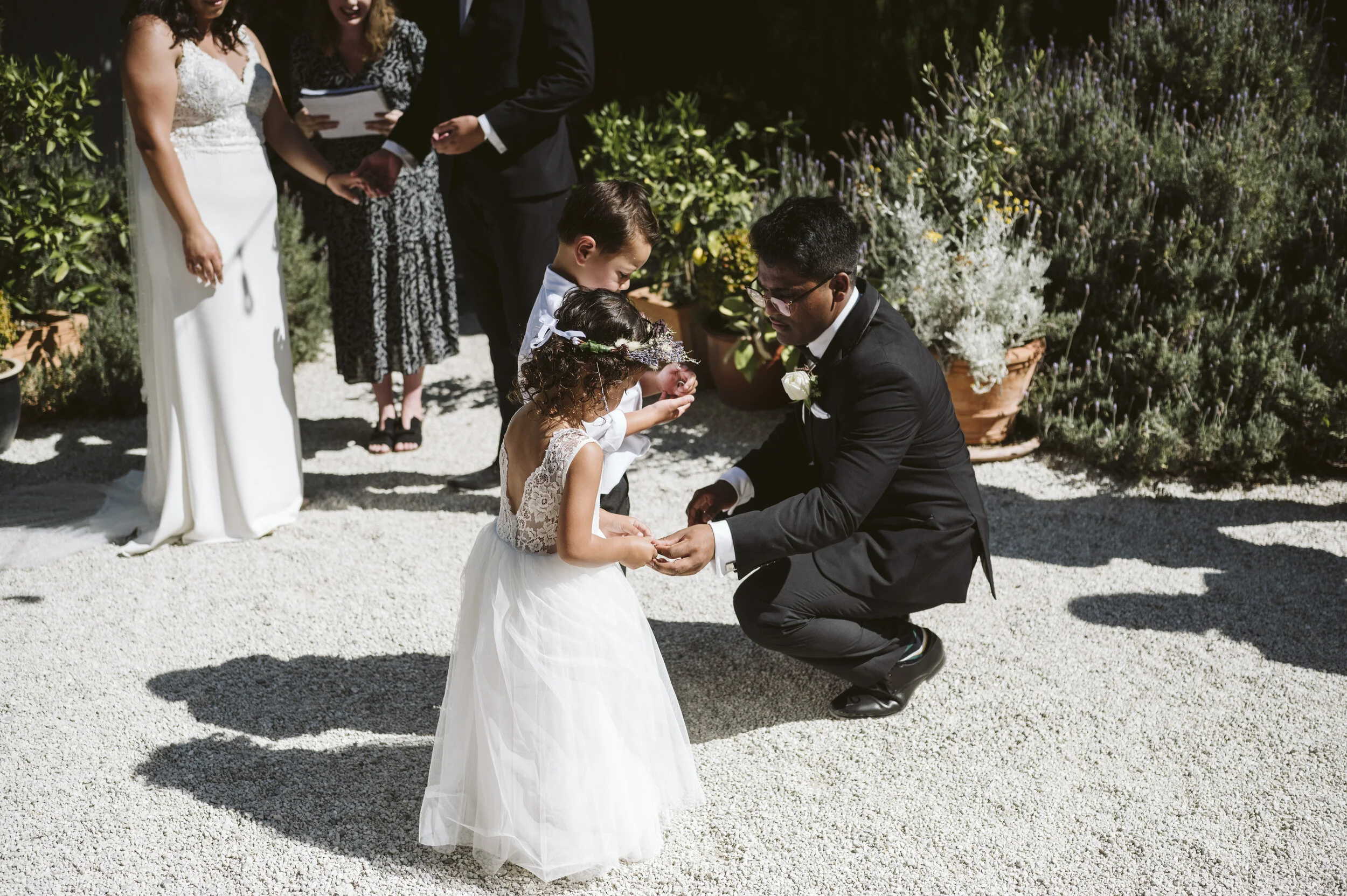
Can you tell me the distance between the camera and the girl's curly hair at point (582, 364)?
255 cm

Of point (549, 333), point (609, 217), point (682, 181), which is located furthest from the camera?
point (682, 181)

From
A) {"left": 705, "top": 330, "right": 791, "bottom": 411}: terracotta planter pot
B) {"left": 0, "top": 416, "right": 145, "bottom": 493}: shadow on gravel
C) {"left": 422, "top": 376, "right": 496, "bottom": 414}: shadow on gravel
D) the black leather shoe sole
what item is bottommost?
the black leather shoe sole

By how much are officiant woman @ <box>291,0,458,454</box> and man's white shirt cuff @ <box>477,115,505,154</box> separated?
3.56 ft

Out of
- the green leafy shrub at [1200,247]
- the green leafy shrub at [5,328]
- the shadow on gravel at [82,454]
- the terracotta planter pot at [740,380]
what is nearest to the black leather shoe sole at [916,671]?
the green leafy shrub at [1200,247]

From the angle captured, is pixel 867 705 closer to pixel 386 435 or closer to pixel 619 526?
pixel 619 526

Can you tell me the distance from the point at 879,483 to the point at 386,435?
3246mm

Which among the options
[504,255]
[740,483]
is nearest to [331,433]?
[504,255]

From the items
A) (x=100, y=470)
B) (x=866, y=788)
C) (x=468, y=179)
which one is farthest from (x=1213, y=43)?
(x=100, y=470)

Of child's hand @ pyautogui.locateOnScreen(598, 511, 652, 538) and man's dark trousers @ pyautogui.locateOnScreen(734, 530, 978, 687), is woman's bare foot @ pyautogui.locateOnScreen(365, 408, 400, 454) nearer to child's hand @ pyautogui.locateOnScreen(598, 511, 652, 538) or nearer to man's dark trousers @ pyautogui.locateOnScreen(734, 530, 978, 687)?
man's dark trousers @ pyautogui.locateOnScreen(734, 530, 978, 687)

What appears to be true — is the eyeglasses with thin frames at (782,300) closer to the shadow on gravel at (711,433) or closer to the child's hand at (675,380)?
the child's hand at (675,380)

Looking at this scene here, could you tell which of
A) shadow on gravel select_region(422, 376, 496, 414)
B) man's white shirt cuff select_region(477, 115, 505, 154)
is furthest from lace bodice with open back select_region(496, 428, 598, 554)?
shadow on gravel select_region(422, 376, 496, 414)

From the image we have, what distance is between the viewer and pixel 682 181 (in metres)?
6.17

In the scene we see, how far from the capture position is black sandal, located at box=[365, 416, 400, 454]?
5532mm

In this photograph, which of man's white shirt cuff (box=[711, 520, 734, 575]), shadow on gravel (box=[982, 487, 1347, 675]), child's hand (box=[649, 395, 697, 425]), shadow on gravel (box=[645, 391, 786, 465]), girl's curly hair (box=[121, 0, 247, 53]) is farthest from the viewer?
shadow on gravel (box=[645, 391, 786, 465])
